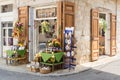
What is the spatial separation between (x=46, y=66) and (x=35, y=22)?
2777 millimetres

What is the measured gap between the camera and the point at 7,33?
12922 millimetres

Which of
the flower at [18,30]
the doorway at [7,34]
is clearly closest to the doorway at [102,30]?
the flower at [18,30]

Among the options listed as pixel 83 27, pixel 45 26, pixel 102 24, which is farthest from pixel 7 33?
pixel 102 24

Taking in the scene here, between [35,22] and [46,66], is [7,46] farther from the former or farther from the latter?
[46,66]

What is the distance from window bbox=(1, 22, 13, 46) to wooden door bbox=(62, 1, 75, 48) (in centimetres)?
413

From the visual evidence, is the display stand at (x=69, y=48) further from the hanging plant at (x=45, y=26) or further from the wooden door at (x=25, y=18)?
the wooden door at (x=25, y=18)

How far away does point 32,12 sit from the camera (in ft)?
36.5

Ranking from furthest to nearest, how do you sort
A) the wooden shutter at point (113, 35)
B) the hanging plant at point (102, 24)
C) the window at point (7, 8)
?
the wooden shutter at point (113, 35) < the hanging plant at point (102, 24) < the window at point (7, 8)

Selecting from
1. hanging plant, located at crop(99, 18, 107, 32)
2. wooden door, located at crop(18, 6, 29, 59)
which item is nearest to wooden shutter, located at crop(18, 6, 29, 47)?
wooden door, located at crop(18, 6, 29, 59)

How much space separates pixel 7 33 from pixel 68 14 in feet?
15.1

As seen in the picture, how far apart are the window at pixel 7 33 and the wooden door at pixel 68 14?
4127 millimetres

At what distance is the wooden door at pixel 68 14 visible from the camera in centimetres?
956

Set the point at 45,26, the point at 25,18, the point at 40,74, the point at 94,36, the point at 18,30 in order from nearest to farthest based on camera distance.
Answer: the point at 40,74 < the point at 45,26 < the point at 18,30 < the point at 25,18 < the point at 94,36

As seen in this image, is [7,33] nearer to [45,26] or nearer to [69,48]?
[45,26]
